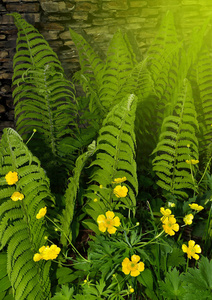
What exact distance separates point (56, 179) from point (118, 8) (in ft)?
4.74

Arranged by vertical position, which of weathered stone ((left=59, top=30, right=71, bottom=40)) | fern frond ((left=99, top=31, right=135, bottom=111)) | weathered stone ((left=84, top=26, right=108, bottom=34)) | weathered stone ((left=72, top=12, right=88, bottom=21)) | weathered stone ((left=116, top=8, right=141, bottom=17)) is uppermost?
weathered stone ((left=116, top=8, right=141, bottom=17))

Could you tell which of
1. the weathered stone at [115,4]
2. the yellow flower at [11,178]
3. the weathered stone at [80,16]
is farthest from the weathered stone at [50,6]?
the yellow flower at [11,178]

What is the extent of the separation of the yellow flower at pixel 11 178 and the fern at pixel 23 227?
37 mm

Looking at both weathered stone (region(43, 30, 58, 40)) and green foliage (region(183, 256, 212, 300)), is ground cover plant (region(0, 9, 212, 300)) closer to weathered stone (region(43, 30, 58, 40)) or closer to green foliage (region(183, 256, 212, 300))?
green foliage (region(183, 256, 212, 300))

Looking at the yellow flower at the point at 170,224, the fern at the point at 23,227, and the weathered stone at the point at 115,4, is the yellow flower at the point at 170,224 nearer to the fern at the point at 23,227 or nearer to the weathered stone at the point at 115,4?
the fern at the point at 23,227

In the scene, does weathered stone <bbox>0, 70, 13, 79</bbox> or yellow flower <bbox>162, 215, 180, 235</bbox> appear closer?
yellow flower <bbox>162, 215, 180, 235</bbox>

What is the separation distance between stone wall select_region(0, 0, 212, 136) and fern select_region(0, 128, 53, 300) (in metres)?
1.36

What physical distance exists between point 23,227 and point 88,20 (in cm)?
173

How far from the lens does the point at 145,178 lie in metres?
1.70

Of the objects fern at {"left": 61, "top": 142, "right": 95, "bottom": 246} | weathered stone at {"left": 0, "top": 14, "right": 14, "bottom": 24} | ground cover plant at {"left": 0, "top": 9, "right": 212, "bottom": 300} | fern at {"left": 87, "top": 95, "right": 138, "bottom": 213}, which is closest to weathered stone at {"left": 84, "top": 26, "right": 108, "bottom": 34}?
weathered stone at {"left": 0, "top": 14, "right": 14, "bottom": 24}

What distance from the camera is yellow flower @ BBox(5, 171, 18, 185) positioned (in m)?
1.08

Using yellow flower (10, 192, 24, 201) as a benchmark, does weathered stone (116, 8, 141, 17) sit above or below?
above

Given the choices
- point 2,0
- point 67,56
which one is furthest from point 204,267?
point 2,0

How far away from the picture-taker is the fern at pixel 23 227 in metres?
1.11
